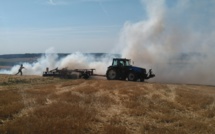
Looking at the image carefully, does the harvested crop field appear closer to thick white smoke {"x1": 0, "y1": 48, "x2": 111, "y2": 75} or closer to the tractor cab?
the tractor cab

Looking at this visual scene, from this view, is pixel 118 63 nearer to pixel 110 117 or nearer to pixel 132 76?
pixel 132 76

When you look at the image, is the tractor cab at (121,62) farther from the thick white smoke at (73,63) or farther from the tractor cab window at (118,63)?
the thick white smoke at (73,63)

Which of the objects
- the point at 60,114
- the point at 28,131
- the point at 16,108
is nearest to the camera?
the point at 28,131

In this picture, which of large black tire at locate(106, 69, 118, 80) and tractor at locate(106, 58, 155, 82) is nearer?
tractor at locate(106, 58, 155, 82)

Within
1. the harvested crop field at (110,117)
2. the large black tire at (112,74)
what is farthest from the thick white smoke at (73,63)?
the harvested crop field at (110,117)

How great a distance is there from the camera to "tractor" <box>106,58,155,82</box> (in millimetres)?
39062

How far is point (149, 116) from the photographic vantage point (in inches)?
658

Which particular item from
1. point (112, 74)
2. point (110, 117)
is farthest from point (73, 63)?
point (110, 117)

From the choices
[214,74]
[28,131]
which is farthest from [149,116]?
[214,74]

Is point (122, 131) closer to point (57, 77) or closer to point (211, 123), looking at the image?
point (211, 123)

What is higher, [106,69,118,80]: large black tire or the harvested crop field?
[106,69,118,80]: large black tire

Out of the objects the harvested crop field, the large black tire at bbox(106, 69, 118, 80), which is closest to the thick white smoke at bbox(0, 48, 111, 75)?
the large black tire at bbox(106, 69, 118, 80)

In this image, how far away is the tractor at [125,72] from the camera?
3906 centimetres

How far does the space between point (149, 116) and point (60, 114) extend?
4.34 meters
